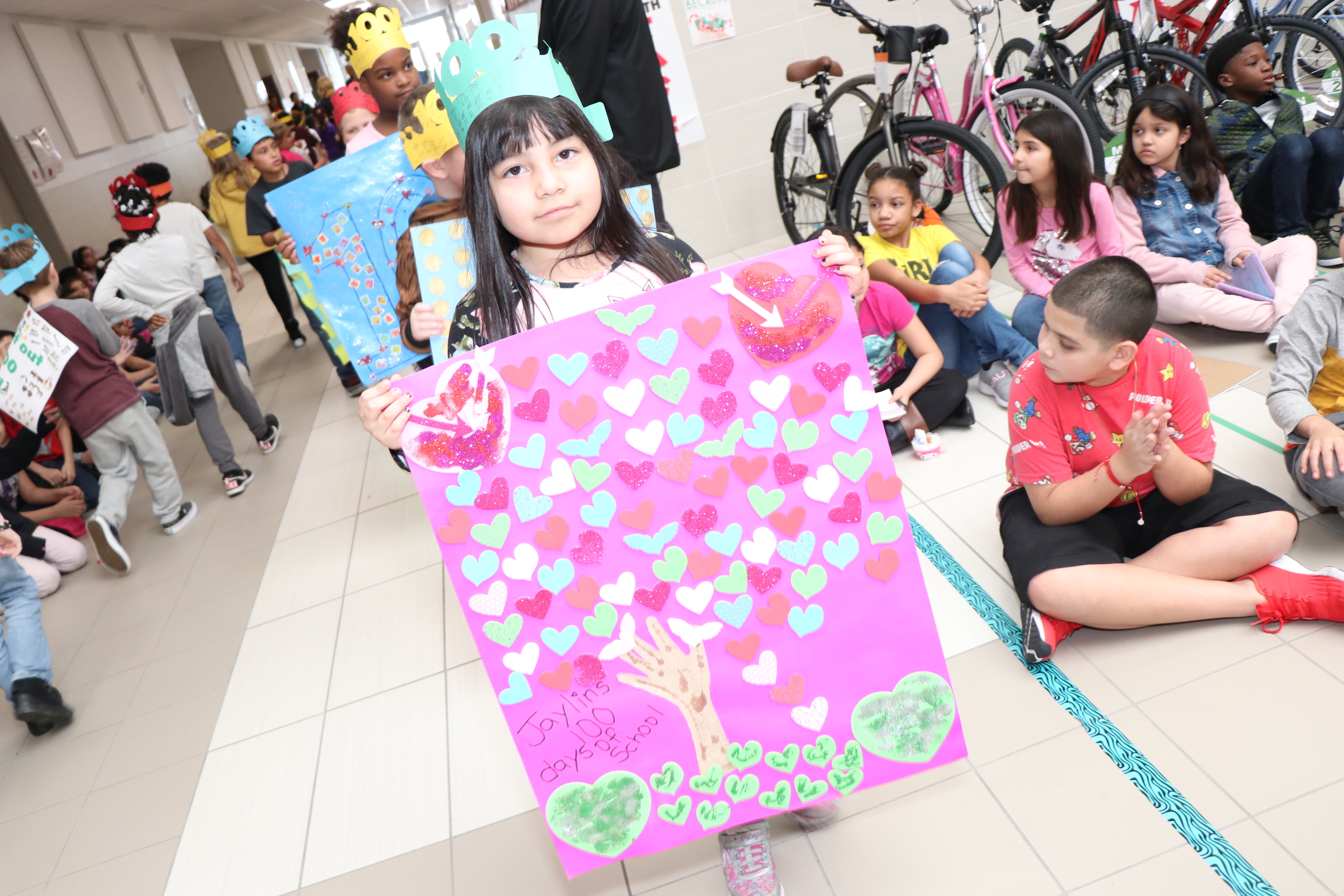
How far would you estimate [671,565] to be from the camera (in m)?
1.29

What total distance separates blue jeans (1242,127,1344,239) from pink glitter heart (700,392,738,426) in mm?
3091

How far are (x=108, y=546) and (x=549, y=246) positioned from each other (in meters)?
3.12

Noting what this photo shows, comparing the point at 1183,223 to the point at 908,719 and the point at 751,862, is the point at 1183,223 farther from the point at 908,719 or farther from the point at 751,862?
the point at 751,862

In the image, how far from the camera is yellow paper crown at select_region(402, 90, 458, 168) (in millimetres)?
1876

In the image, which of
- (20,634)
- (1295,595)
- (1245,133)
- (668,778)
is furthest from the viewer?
(1245,133)

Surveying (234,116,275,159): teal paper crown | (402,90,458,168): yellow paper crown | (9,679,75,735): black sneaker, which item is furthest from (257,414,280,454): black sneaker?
(402,90,458,168): yellow paper crown

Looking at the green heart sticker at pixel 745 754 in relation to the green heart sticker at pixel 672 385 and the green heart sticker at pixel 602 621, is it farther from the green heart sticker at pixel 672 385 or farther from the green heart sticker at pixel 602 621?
the green heart sticker at pixel 672 385

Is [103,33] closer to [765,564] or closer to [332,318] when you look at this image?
[332,318]

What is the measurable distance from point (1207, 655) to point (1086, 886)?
2.07 feet

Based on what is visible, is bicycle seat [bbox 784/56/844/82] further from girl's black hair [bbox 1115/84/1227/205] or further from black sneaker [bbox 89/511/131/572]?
black sneaker [bbox 89/511/131/572]

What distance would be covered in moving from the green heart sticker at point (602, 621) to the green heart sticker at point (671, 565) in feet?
0.29

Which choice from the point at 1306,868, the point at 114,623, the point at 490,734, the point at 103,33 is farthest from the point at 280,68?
the point at 1306,868

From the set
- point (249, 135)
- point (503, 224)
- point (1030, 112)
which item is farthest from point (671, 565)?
point (249, 135)

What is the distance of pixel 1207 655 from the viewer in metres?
1.76
